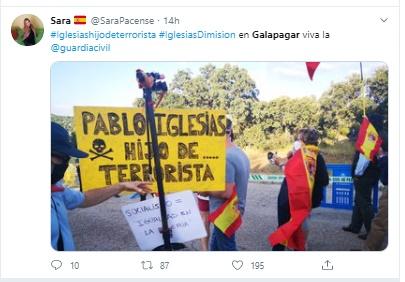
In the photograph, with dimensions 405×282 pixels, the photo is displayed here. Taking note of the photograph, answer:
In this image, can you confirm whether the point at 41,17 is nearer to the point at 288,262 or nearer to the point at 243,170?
the point at 243,170

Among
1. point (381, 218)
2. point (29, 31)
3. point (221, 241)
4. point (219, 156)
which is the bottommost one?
point (221, 241)

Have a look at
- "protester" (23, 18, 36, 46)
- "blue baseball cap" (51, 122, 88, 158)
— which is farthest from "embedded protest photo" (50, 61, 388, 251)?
"protester" (23, 18, 36, 46)

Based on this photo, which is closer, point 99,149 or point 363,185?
point 99,149

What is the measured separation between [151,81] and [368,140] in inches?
53.1

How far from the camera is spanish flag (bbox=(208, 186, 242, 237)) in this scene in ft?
9.68

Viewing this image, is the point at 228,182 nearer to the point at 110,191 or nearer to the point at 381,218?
the point at 110,191

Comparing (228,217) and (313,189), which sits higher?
(313,189)

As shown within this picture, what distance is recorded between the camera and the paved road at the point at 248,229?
9.61 feet

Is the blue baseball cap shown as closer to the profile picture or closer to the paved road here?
the paved road

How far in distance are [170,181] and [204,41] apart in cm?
85

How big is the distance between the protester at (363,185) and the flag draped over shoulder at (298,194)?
260 millimetres

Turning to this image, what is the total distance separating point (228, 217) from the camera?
2963mm

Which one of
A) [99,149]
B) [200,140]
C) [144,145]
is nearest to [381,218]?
[200,140]

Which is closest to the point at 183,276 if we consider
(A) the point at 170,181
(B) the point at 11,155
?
(A) the point at 170,181
